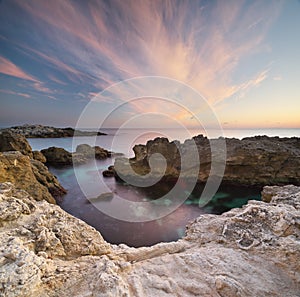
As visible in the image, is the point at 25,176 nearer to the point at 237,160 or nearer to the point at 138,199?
the point at 138,199

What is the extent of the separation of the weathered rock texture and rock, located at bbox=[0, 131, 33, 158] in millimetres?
16417

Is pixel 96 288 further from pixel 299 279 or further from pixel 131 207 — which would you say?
pixel 131 207

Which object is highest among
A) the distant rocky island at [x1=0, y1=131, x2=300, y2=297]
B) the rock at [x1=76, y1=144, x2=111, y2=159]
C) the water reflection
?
the rock at [x1=76, y1=144, x2=111, y2=159]

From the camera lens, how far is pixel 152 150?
18.2m

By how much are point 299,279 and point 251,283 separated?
Result: 24.8 inches

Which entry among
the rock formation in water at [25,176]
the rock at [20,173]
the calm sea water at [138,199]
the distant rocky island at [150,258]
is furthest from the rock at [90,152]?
the distant rocky island at [150,258]

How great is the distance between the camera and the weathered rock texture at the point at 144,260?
1679mm

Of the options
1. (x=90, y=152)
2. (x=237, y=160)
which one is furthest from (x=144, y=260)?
(x=90, y=152)

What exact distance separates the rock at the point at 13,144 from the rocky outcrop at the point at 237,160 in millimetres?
9389

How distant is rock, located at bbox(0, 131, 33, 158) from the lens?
15773mm

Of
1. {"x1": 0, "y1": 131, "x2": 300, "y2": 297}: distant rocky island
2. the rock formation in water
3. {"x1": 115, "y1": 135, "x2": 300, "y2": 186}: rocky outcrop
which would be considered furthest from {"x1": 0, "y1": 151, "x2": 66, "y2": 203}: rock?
{"x1": 115, "y1": 135, "x2": 300, "y2": 186}: rocky outcrop

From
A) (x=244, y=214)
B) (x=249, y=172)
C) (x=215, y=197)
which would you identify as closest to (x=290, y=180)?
(x=249, y=172)

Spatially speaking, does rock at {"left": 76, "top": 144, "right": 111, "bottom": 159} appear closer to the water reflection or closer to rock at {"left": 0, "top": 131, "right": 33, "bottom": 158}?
the water reflection

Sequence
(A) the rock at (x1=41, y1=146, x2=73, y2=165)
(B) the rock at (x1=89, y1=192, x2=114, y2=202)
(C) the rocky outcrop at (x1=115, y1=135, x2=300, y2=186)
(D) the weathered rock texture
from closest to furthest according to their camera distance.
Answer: (D) the weathered rock texture → (B) the rock at (x1=89, y1=192, x2=114, y2=202) → (C) the rocky outcrop at (x1=115, y1=135, x2=300, y2=186) → (A) the rock at (x1=41, y1=146, x2=73, y2=165)
